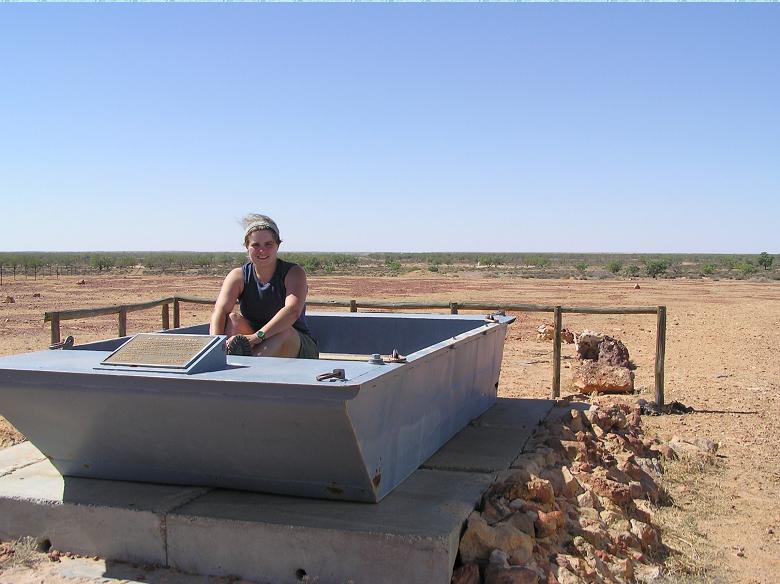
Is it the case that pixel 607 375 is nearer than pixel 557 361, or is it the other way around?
pixel 557 361

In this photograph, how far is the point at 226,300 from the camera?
16.9 ft

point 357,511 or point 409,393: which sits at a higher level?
point 409,393

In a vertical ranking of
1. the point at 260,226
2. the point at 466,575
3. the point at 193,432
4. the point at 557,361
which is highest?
the point at 260,226

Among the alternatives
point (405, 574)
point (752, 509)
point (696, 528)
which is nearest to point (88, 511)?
point (405, 574)

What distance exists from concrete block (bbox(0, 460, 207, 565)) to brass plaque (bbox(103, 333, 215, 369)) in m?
0.73

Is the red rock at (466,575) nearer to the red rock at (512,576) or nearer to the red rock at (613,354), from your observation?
the red rock at (512,576)

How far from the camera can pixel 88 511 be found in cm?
399

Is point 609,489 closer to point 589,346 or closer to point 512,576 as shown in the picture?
point 512,576

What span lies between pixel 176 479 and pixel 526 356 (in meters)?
8.51

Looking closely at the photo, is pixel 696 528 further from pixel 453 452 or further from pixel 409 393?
pixel 409 393

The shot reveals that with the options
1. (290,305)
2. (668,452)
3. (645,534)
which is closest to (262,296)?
(290,305)

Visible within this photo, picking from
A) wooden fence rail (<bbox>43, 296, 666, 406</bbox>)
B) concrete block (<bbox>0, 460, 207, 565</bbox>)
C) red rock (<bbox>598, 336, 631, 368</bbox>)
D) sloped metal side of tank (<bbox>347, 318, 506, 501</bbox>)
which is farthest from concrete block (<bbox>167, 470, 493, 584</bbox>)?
red rock (<bbox>598, 336, 631, 368</bbox>)

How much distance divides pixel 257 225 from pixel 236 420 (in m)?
1.68

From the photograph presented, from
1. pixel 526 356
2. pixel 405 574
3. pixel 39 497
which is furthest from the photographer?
pixel 526 356
